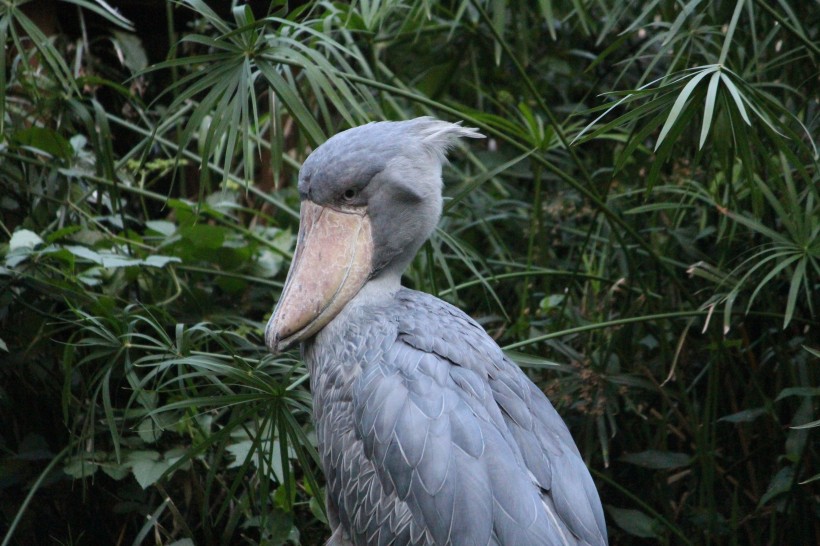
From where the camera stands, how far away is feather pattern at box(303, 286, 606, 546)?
1.72 meters

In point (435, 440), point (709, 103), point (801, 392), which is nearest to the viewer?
point (435, 440)

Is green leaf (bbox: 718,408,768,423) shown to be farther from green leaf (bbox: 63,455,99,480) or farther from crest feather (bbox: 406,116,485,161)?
green leaf (bbox: 63,455,99,480)

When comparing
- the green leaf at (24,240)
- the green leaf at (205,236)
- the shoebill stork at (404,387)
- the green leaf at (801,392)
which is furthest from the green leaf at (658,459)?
the green leaf at (24,240)

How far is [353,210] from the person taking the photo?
200 cm

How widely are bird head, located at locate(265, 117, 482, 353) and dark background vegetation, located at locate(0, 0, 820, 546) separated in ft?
0.97

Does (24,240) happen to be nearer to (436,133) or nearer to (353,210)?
(353,210)

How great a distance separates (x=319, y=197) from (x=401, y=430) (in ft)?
1.64

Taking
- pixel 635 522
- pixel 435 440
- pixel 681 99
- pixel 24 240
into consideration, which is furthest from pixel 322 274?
pixel 635 522

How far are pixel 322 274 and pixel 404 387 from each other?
0.30 meters

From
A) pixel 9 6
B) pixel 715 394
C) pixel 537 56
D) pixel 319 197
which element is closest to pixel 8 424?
pixel 9 6

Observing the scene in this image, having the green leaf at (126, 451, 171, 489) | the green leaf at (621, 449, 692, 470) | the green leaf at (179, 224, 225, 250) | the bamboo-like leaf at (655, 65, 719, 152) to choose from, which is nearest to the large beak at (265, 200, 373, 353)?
the bamboo-like leaf at (655, 65, 719, 152)

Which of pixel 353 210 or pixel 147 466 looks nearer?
pixel 353 210

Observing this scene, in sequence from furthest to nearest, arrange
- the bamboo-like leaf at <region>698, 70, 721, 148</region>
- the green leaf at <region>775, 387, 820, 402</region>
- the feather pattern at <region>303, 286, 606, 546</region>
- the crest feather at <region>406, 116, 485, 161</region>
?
the green leaf at <region>775, 387, 820, 402</region>, the crest feather at <region>406, 116, 485, 161</region>, the bamboo-like leaf at <region>698, 70, 721, 148</region>, the feather pattern at <region>303, 286, 606, 546</region>

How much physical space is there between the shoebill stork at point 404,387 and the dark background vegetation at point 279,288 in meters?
0.31
